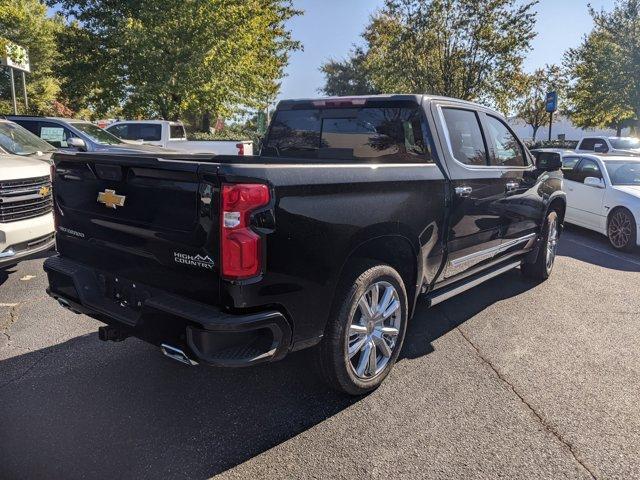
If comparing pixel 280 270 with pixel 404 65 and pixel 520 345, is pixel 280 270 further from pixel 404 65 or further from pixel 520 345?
pixel 404 65

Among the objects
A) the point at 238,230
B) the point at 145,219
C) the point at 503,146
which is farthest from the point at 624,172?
the point at 145,219

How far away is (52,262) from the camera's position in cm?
323

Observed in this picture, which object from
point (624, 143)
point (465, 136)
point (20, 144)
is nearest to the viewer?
point (465, 136)

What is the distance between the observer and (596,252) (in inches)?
311

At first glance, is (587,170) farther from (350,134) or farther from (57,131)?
(57,131)

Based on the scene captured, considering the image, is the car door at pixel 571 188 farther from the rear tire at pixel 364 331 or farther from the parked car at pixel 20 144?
the parked car at pixel 20 144

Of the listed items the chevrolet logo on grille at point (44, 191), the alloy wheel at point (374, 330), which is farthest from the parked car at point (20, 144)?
the alloy wheel at point (374, 330)

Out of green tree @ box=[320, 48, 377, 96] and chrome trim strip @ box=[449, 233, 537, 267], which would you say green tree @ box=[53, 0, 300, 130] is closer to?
chrome trim strip @ box=[449, 233, 537, 267]

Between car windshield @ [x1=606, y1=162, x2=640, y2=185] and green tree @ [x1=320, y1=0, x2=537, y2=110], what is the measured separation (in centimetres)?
1566

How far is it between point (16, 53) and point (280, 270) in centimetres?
1110

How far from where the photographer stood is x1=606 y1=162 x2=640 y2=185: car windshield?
8.58 meters

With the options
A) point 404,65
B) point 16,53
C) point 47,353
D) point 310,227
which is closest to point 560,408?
point 310,227

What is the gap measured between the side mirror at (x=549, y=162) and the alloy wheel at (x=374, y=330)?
2973mm

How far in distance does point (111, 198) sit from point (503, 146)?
3669 mm
